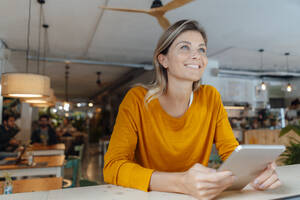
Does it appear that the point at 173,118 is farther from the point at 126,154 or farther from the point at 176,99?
the point at 126,154

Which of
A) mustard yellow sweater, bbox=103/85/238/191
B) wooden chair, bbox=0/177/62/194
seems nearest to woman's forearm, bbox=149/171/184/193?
mustard yellow sweater, bbox=103/85/238/191

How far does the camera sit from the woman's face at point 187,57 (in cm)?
114

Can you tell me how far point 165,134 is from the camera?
119cm

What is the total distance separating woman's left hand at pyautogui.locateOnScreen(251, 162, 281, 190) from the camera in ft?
2.79

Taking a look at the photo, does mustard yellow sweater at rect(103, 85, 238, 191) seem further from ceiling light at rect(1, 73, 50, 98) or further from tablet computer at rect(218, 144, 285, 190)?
ceiling light at rect(1, 73, 50, 98)

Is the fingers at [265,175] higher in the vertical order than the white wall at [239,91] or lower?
lower

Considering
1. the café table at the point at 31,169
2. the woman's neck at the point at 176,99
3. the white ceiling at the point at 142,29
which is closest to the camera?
the woman's neck at the point at 176,99

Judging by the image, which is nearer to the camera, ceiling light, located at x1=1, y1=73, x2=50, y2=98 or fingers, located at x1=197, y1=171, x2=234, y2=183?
fingers, located at x1=197, y1=171, x2=234, y2=183

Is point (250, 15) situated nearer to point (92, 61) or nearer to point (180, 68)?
point (180, 68)

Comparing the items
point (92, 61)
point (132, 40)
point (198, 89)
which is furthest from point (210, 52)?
point (198, 89)

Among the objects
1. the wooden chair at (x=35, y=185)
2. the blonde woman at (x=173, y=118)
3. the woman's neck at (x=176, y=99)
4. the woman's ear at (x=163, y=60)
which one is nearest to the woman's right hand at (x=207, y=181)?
the blonde woman at (x=173, y=118)

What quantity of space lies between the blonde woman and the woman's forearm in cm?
17

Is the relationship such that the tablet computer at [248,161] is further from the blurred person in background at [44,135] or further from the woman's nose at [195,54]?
the blurred person in background at [44,135]

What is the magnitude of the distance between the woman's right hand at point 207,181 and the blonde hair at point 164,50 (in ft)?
1.76
